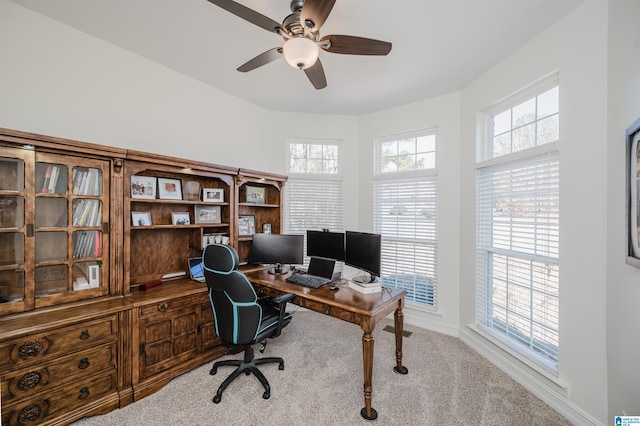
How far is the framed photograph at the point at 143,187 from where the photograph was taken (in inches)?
92.5

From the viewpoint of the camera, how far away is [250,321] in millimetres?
1958

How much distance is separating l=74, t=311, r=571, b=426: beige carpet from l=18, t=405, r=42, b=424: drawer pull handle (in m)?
0.27

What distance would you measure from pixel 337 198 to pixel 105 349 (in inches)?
118

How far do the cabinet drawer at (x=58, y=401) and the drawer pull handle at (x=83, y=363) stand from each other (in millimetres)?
95

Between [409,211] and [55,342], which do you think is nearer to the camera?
[55,342]

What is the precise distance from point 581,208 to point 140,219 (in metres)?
3.71

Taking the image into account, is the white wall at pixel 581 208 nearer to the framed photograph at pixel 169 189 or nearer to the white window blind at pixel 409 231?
the white window blind at pixel 409 231

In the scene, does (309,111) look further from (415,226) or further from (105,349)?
(105,349)

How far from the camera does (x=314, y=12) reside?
1402mm

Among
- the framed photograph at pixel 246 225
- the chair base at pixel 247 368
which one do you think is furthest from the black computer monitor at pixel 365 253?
the framed photograph at pixel 246 225

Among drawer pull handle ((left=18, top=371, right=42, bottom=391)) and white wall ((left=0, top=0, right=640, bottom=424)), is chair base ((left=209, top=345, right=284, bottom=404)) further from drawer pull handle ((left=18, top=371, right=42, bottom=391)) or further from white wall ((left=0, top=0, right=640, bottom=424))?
white wall ((left=0, top=0, right=640, bottom=424))

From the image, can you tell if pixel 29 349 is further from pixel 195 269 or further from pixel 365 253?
pixel 365 253

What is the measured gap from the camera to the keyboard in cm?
239

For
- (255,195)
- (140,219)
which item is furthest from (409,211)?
(140,219)
